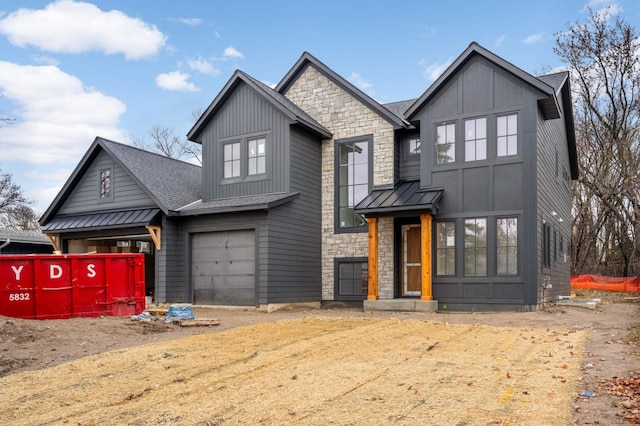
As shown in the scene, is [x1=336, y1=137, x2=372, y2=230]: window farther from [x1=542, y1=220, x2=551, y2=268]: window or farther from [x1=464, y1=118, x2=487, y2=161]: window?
[x1=542, y1=220, x2=551, y2=268]: window

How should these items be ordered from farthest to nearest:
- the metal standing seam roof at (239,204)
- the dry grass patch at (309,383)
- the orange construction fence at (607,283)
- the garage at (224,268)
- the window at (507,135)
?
1. the orange construction fence at (607,283)
2. the garage at (224,268)
3. the metal standing seam roof at (239,204)
4. the window at (507,135)
5. the dry grass patch at (309,383)

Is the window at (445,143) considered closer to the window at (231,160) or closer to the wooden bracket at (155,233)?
the window at (231,160)

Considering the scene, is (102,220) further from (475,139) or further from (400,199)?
(475,139)

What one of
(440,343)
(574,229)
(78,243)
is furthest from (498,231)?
(574,229)

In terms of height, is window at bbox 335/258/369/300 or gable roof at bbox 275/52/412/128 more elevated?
gable roof at bbox 275/52/412/128

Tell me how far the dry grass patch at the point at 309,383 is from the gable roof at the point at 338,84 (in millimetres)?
8976

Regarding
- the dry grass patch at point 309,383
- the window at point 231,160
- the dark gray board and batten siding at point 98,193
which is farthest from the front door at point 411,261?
the dark gray board and batten siding at point 98,193

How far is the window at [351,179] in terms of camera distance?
18.5m

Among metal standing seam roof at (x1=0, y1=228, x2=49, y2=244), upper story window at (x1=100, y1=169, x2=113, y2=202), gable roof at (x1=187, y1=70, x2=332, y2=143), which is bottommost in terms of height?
metal standing seam roof at (x1=0, y1=228, x2=49, y2=244)

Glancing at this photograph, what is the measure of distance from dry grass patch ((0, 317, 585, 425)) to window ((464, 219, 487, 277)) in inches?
213

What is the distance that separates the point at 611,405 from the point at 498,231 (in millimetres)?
10237

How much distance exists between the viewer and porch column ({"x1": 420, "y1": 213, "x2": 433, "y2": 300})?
1594cm

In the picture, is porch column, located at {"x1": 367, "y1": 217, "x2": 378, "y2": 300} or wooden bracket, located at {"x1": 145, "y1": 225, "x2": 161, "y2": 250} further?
wooden bracket, located at {"x1": 145, "y1": 225, "x2": 161, "y2": 250}

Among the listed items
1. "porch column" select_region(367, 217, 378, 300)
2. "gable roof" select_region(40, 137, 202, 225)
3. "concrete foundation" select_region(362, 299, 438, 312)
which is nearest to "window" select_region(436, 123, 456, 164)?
"porch column" select_region(367, 217, 378, 300)
